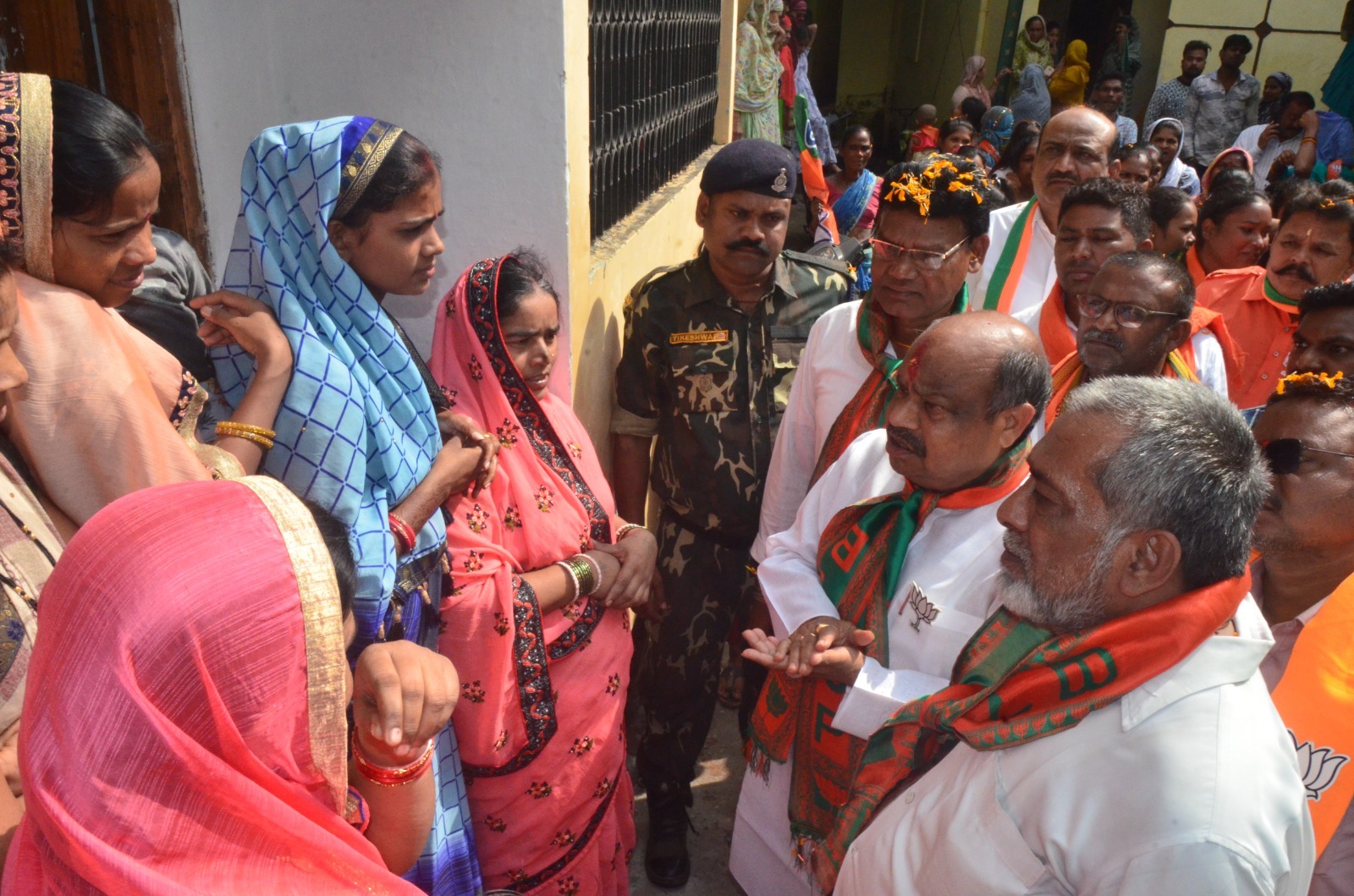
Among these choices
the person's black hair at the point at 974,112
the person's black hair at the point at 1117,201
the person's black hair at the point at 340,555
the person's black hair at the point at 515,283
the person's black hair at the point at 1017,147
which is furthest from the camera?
the person's black hair at the point at 974,112

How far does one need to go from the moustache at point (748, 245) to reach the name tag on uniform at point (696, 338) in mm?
278

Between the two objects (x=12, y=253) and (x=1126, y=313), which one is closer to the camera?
(x=12, y=253)

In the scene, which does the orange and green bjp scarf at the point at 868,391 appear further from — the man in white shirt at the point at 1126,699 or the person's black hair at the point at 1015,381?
the man in white shirt at the point at 1126,699

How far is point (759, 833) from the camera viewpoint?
2.38 metres

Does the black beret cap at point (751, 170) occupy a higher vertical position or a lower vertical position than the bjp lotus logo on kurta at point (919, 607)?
higher

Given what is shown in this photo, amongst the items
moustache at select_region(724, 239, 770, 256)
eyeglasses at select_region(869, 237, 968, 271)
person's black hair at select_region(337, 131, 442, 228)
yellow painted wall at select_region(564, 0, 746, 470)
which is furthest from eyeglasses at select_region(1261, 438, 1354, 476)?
person's black hair at select_region(337, 131, 442, 228)

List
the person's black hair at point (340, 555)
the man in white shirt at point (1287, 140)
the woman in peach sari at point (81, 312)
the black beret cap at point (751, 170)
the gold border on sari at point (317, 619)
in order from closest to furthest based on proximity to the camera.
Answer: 1. the gold border on sari at point (317, 619)
2. the person's black hair at point (340, 555)
3. the woman in peach sari at point (81, 312)
4. the black beret cap at point (751, 170)
5. the man in white shirt at point (1287, 140)

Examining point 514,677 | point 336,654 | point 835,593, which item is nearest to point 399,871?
point 336,654

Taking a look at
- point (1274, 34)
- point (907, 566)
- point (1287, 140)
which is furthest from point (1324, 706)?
point (1274, 34)

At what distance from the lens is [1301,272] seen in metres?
3.96

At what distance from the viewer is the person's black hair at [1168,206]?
15.7ft

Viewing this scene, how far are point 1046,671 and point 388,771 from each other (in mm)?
1043

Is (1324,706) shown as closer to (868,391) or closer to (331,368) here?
(868,391)

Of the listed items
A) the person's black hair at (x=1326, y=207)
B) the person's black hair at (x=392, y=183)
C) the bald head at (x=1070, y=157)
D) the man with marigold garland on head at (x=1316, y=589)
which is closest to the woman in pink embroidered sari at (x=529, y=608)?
the person's black hair at (x=392, y=183)
